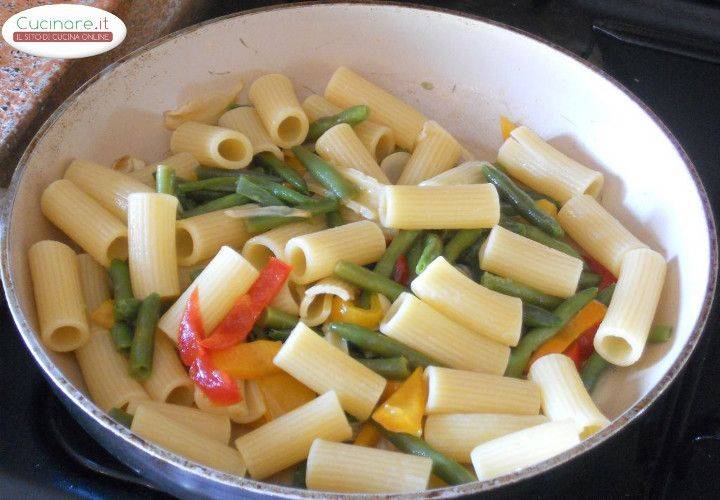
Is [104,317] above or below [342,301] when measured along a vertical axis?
below

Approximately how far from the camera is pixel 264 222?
5.18 feet

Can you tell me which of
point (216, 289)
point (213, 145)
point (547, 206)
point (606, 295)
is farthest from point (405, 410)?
point (213, 145)

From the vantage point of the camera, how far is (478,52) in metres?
1.86

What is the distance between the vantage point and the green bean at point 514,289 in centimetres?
150

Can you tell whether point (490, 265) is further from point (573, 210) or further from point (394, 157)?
point (394, 157)

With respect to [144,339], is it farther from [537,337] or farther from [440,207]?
[537,337]

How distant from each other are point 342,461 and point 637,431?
541mm

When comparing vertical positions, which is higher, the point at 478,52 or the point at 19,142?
the point at 478,52

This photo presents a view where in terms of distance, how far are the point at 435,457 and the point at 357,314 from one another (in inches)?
11.4

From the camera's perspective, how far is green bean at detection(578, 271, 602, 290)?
5.25 feet

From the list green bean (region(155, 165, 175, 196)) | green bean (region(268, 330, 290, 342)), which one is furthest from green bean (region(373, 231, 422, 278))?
green bean (region(155, 165, 175, 196))

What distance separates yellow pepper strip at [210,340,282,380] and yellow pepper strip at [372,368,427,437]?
205 millimetres

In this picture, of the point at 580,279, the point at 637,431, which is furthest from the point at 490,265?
the point at 637,431

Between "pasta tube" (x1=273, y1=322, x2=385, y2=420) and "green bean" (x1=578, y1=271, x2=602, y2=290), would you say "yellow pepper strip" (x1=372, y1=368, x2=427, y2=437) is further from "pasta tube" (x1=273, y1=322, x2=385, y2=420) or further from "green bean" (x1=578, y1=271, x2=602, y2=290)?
"green bean" (x1=578, y1=271, x2=602, y2=290)
